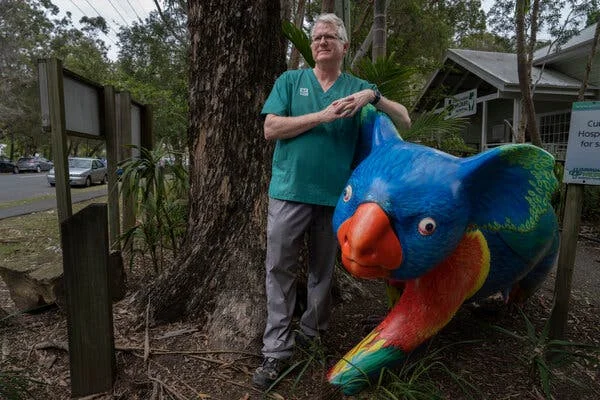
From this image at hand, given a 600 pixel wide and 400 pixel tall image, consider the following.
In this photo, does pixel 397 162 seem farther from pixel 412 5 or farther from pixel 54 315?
pixel 412 5

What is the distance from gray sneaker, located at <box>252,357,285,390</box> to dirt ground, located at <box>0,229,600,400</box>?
0.14 ft

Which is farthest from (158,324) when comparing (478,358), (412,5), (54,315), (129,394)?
(412,5)

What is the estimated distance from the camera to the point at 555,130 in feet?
40.5

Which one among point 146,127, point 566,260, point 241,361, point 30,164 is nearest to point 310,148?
point 241,361

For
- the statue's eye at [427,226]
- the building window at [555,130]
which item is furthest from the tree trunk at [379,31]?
the building window at [555,130]

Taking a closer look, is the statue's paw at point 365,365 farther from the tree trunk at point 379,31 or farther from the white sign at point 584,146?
the tree trunk at point 379,31

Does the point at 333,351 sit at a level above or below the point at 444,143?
below

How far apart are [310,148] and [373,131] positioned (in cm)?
31

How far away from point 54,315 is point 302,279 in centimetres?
165

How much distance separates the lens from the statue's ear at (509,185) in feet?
5.61

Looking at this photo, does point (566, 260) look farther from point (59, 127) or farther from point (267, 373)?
point (59, 127)

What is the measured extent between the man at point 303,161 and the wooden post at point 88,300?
2.40 feet

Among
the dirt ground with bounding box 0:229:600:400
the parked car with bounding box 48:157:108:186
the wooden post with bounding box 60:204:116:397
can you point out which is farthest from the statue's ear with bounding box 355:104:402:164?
the parked car with bounding box 48:157:108:186

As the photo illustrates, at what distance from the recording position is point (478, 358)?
2.43 meters
